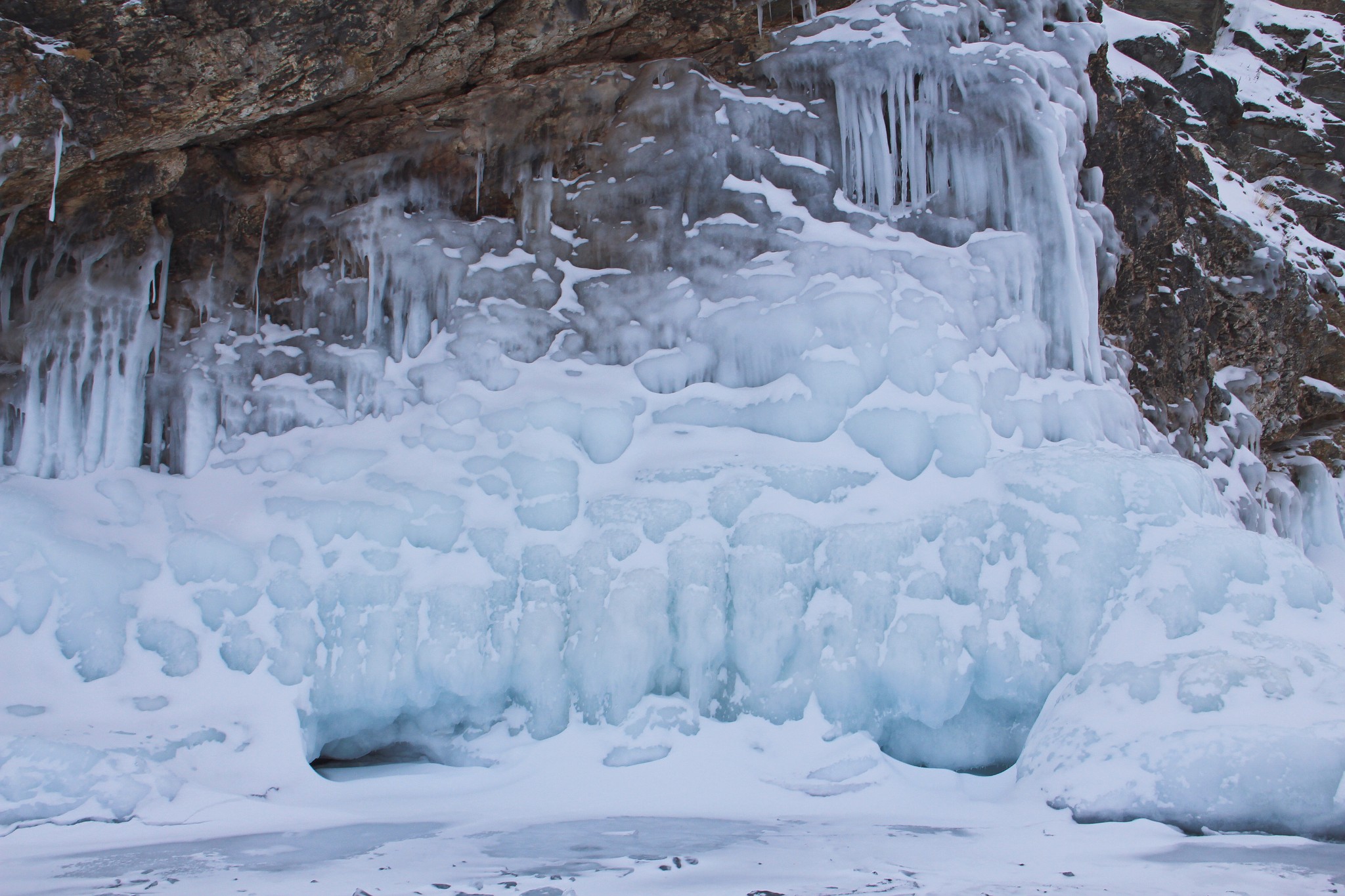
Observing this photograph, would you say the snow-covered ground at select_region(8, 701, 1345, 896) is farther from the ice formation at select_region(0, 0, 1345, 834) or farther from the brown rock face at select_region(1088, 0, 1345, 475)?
the brown rock face at select_region(1088, 0, 1345, 475)

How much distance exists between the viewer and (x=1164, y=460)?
657cm

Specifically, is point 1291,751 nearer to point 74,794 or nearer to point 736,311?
point 736,311

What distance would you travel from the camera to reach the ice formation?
5715 millimetres

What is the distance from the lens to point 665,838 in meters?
4.45

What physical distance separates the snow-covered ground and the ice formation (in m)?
0.25

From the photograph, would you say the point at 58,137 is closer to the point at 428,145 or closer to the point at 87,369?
the point at 87,369

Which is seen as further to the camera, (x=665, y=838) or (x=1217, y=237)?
(x=1217, y=237)

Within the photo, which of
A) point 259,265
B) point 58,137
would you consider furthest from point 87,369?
point 58,137

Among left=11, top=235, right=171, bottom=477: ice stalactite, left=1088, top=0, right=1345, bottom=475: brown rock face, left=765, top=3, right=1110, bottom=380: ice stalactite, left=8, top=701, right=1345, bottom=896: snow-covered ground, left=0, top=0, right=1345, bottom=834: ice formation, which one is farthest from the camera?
left=1088, top=0, right=1345, bottom=475: brown rock face

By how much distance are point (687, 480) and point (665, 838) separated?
287cm

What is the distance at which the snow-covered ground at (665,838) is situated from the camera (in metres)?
3.54

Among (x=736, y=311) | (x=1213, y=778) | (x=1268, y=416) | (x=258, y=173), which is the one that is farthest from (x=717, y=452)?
(x=1268, y=416)

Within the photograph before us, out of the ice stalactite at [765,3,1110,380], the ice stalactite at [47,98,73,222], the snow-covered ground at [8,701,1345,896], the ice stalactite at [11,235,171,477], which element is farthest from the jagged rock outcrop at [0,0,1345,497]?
the snow-covered ground at [8,701,1345,896]

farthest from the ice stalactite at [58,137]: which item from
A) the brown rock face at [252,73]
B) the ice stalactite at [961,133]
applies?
the ice stalactite at [961,133]
